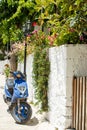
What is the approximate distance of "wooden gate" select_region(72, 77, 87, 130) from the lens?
→ 804cm

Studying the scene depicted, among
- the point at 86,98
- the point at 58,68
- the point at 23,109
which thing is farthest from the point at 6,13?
the point at 86,98

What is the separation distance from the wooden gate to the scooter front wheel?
249cm

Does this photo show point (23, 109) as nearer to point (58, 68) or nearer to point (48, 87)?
point (48, 87)

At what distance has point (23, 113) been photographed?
1098 centimetres

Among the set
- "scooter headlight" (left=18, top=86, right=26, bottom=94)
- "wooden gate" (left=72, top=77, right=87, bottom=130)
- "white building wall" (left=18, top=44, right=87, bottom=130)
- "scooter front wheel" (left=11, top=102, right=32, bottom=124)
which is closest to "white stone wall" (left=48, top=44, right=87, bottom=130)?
"white building wall" (left=18, top=44, right=87, bottom=130)

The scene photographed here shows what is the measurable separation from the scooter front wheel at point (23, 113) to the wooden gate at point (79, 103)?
98.1 inches

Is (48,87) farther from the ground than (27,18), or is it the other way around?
(27,18)

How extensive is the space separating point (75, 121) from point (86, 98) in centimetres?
75

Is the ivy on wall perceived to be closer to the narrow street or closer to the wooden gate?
the narrow street

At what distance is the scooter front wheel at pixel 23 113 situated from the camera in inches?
427

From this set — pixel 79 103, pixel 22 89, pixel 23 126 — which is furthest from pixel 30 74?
pixel 79 103

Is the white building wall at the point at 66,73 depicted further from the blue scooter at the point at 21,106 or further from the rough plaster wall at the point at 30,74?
the rough plaster wall at the point at 30,74

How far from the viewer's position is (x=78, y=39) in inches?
363

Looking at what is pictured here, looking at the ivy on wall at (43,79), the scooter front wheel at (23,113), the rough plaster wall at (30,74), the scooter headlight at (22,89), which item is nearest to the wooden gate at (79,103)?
the ivy on wall at (43,79)
